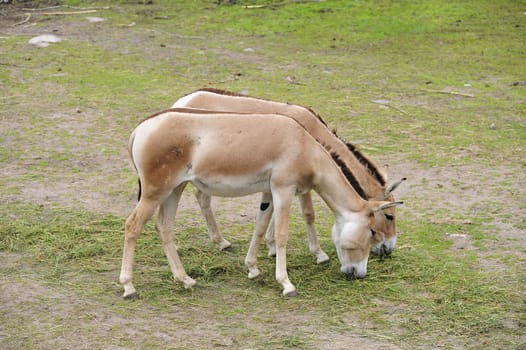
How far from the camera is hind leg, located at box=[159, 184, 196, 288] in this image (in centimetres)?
677

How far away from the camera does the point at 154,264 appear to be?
7.29 meters

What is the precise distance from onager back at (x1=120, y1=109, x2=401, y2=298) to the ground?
510mm

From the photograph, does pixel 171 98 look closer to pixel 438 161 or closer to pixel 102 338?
pixel 438 161

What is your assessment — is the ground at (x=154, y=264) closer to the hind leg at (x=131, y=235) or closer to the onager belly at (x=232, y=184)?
the hind leg at (x=131, y=235)

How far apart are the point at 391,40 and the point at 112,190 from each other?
997 centimetres

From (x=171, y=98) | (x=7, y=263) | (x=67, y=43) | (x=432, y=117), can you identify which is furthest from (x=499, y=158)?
(x=67, y=43)

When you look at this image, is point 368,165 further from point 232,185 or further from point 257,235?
point 232,185

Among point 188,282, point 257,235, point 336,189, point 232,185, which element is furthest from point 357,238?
point 188,282

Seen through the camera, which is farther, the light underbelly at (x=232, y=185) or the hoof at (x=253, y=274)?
the hoof at (x=253, y=274)

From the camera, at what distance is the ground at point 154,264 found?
5742 millimetres

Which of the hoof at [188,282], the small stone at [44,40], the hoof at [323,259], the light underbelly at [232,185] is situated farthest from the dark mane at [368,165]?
the small stone at [44,40]

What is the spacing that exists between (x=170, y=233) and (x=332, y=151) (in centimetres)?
163

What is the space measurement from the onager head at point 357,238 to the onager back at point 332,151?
0.74 ft

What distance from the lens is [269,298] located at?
21.4 feet
